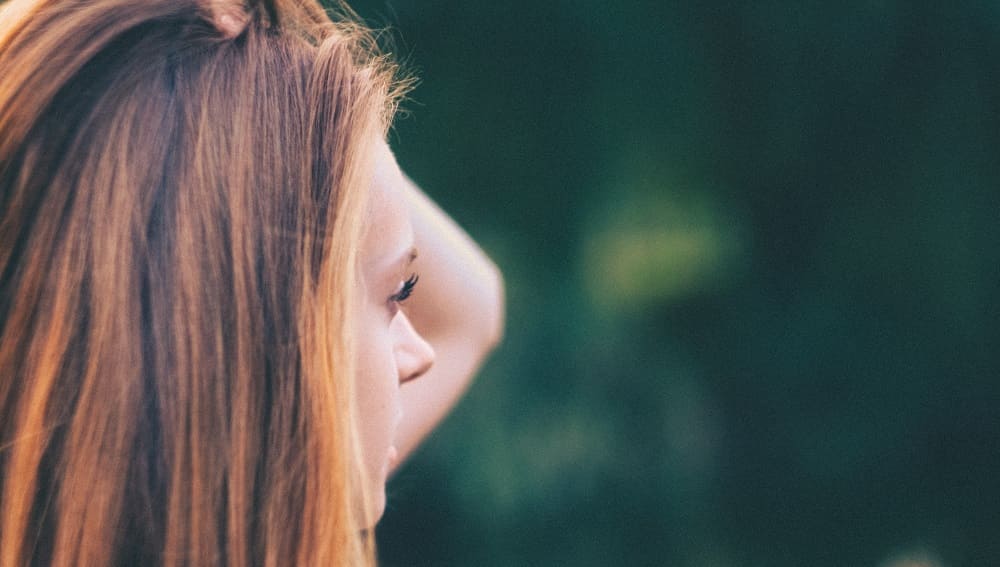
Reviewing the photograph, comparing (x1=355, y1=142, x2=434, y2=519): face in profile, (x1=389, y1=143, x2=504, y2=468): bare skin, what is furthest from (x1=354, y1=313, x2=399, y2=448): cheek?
(x1=389, y1=143, x2=504, y2=468): bare skin

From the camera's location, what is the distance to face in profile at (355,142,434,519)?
0.89 m

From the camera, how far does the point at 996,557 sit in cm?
175

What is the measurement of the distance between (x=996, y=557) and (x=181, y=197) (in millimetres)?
1624

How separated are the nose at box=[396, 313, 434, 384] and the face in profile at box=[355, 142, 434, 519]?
0.02m

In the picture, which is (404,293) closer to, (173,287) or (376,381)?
(376,381)

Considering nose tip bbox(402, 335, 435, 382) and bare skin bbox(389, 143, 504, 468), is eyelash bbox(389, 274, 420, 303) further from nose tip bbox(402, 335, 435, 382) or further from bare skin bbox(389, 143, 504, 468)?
bare skin bbox(389, 143, 504, 468)

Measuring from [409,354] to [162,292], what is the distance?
0.31 meters

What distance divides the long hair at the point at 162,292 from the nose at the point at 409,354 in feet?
0.63

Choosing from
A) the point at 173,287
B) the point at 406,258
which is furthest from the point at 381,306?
the point at 173,287

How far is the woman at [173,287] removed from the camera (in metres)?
0.74

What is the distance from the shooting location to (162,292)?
75 cm

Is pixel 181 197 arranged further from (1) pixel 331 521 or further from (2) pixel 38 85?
(1) pixel 331 521

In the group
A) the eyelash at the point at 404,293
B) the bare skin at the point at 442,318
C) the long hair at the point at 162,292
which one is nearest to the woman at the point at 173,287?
the long hair at the point at 162,292

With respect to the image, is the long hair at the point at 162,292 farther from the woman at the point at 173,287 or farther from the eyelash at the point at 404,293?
the eyelash at the point at 404,293
